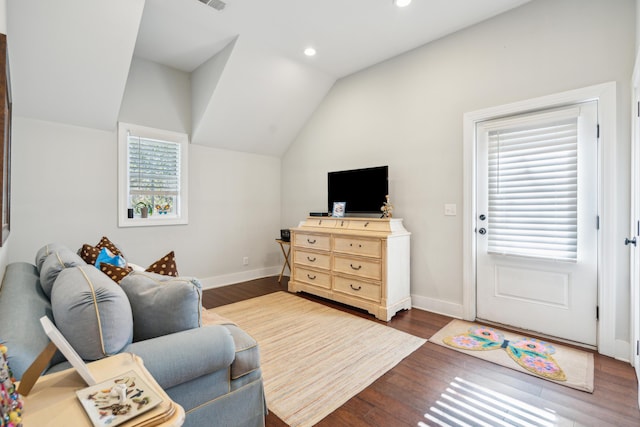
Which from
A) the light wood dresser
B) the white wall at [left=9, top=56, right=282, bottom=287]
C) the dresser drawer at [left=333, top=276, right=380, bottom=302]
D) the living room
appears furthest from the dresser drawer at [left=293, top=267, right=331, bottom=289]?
the white wall at [left=9, top=56, right=282, bottom=287]

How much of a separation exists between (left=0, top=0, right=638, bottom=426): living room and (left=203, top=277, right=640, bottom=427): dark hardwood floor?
67 centimetres

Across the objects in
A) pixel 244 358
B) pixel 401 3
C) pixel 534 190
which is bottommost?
pixel 244 358

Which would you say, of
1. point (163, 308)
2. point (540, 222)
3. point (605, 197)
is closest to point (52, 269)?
point (163, 308)

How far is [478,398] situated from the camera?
6.06 ft

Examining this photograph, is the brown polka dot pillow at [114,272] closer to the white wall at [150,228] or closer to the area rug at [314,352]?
the area rug at [314,352]

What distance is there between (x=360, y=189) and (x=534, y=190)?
1780 mm

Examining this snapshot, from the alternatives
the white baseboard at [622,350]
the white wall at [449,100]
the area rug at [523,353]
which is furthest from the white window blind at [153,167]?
the white baseboard at [622,350]

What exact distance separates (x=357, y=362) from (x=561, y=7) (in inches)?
132

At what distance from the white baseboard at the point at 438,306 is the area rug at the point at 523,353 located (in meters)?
0.22

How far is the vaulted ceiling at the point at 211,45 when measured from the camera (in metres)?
2.55

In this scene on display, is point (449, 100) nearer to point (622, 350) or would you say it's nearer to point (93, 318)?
point (622, 350)

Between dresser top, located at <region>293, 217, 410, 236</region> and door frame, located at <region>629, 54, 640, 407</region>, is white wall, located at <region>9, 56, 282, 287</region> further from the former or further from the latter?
door frame, located at <region>629, 54, 640, 407</region>

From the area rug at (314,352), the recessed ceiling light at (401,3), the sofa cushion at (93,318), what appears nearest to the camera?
the sofa cushion at (93,318)

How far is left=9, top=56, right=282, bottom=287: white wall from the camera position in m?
3.04
